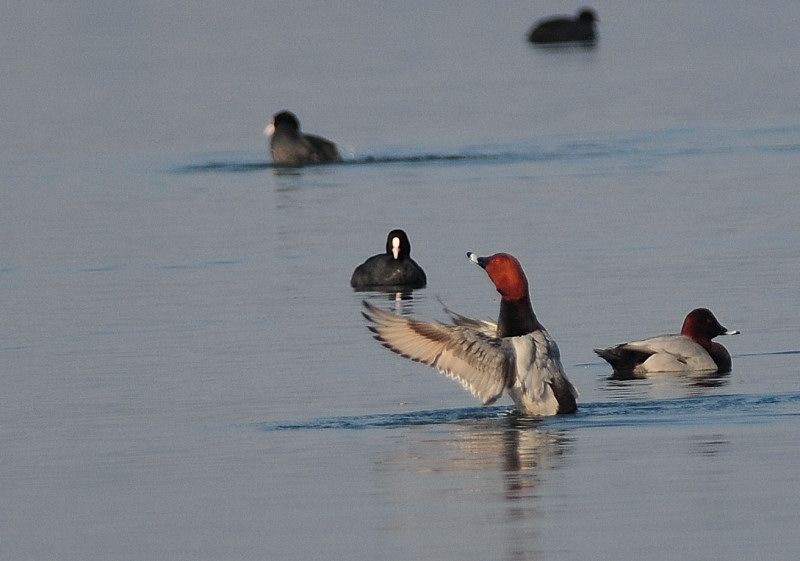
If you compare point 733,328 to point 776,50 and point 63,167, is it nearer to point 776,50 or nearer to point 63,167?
point 63,167

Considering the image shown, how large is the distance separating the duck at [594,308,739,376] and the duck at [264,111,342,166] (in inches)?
627

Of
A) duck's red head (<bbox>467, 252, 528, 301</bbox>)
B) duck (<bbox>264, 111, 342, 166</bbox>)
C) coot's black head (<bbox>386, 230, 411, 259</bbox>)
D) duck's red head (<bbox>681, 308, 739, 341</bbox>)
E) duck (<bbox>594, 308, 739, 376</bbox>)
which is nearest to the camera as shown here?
duck's red head (<bbox>467, 252, 528, 301</bbox>)

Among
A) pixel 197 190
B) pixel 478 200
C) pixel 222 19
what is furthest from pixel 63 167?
pixel 222 19

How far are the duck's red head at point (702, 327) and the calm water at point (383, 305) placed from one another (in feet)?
0.74

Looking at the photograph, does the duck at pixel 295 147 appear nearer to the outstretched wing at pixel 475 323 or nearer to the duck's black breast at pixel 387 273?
the duck's black breast at pixel 387 273

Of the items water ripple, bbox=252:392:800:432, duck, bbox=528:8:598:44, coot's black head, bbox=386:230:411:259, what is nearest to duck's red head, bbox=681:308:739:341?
water ripple, bbox=252:392:800:432

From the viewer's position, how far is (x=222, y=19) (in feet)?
234

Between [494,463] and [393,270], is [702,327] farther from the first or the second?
[393,270]

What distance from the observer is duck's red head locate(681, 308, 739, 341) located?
15383 mm

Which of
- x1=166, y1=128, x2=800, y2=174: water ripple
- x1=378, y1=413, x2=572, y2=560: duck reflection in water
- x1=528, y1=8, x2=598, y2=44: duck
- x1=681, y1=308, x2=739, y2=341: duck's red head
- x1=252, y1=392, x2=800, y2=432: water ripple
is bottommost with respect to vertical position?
x1=378, y1=413, x2=572, y2=560: duck reflection in water

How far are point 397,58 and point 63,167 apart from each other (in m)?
20.8

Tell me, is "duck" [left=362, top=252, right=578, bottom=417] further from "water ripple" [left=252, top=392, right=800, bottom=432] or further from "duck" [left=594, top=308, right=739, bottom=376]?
"duck" [left=594, top=308, right=739, bottom=376]

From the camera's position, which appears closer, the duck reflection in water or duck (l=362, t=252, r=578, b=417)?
the duck reflection in water

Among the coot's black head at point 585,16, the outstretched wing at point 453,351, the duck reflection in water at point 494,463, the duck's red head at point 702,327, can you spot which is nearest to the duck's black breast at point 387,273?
the duck's red head at point 702,327
